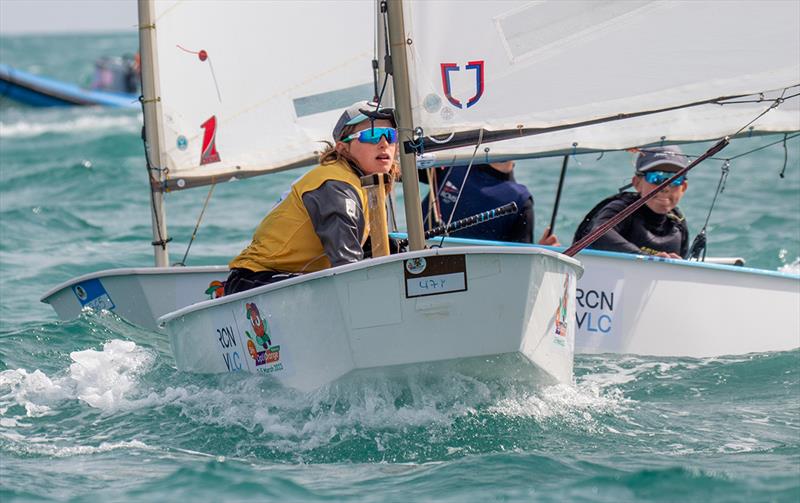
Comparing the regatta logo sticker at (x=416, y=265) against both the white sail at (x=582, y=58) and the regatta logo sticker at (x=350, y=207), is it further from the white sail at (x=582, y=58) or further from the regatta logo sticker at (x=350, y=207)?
the white sail at (x=582, y=58)

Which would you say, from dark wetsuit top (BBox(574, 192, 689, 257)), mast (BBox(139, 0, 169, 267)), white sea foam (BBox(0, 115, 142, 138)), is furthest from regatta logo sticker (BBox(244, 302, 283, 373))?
white sea foam (BBox(0, 115, 142, 138))

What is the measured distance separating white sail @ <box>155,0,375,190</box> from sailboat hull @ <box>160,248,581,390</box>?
2.56 metres

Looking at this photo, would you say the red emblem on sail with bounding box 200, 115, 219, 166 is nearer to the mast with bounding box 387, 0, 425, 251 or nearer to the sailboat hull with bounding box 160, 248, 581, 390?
the mast with bounding box 387, 0, 425, 251

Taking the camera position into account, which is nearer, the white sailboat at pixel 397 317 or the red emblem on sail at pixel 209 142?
the white sailboat at pixel 397 317

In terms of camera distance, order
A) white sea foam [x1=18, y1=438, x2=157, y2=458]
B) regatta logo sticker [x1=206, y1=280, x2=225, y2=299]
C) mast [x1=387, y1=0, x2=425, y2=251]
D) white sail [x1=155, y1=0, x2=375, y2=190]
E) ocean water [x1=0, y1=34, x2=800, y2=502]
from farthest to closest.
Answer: white sail [x1=155, y1=0, x2=375, y2=190] < regatta logo sticker [x1=206, y1=280, x2=225, y2=299] < mast [x1=387, y1=0, x2=425, y2=251] < white sea foam [x1=18, y1=438, x2=157, y2=458] < ocean water [x1=0, y1=34, x2=800, y2=502]

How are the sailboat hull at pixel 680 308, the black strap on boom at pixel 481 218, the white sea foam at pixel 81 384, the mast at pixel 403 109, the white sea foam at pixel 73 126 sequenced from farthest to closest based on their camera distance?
the white sea foam at pixel 73 126, the sailboat hull at pixel 680 308, the white sea foam at pixel 81 384, the black strap on boom at pixel 481 218, the mast at pixel 403 109

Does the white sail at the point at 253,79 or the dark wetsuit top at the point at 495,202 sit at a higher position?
the white sail at the point at 253,79

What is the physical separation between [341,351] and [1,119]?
19.1 m

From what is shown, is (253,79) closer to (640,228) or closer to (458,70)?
(458,70)

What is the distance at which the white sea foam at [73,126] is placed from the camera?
786 inches

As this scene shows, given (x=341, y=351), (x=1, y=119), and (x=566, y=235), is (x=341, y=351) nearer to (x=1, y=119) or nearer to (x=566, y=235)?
(x=566, y=235)

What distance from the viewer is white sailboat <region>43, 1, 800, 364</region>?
200 inches

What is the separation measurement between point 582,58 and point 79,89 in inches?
835

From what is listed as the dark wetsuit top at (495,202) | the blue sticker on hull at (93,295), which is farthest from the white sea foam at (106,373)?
the dark wetsuit top at (495,202)
